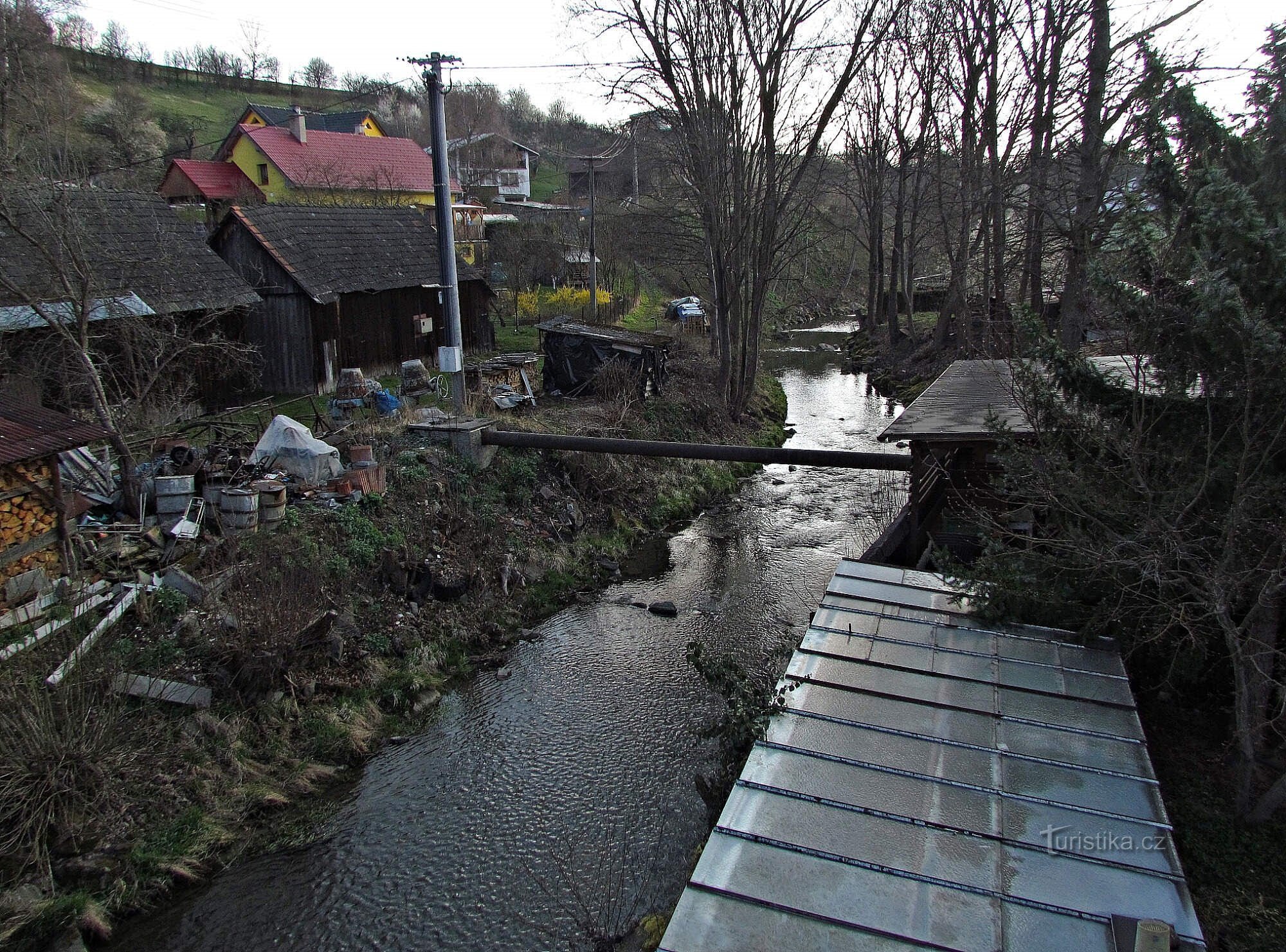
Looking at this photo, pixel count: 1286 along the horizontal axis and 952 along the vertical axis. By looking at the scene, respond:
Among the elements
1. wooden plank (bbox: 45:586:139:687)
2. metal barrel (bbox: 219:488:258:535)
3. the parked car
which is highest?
the parked car

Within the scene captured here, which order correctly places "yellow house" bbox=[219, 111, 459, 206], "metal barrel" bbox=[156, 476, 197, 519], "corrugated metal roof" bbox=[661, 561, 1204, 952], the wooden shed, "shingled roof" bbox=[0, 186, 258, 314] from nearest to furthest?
"corrugated metal roof" bbox=[661, 561, 1204, 952]
the wooden shed
"shingled roof" bbox=[0, 186, 258, 314]
"metal barrel" bbox=[156, 476, 197, 519]
"yellow house" bbox=[219, 111, 459, 206]

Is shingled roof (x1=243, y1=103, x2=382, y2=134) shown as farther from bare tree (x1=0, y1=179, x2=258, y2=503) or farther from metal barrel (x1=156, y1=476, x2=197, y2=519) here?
metal barrel (x1=156, y1=476, x2=197, y2=519)

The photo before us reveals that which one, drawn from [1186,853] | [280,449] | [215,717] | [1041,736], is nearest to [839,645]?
[1041,736]

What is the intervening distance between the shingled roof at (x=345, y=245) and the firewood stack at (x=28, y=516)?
32.9 feet

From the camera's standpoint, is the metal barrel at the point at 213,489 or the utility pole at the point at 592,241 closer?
the metal barrel at the point at 213,489

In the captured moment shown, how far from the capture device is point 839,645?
721 cm

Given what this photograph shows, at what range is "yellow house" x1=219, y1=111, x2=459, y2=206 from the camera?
116 ft

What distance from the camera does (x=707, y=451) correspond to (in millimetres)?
12648

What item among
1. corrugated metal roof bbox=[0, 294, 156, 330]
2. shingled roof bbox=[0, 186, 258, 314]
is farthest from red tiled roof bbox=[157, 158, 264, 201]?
corrugated metal roof bbox=[0, 294, 156, 330]

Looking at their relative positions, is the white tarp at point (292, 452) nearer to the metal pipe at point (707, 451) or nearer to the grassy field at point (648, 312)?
the metal pipe at point (707, 451)

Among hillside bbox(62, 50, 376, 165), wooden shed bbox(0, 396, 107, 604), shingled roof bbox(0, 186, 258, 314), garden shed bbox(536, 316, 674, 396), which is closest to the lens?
wooden shed bbox(0, 396, 107, 604)

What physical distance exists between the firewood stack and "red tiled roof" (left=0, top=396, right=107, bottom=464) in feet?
0.78

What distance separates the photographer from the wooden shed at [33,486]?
850cm

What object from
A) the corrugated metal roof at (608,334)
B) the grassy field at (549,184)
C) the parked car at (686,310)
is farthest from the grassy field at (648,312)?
the grassy field at (549,184)
